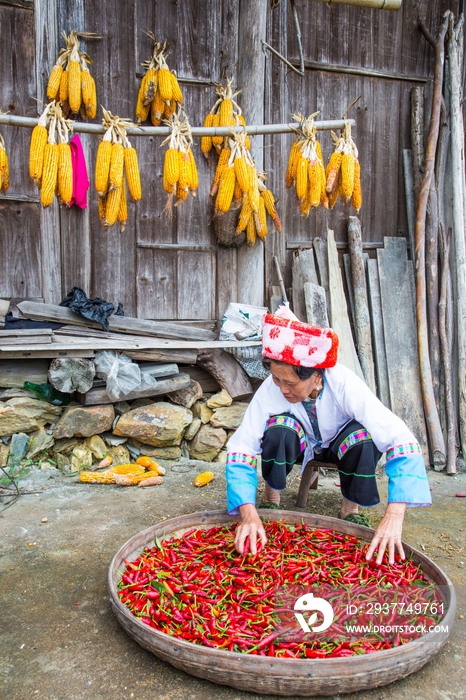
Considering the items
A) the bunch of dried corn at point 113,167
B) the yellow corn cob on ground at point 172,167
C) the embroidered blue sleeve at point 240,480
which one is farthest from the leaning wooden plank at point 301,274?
the embroidered blue sleeve at point 240,480

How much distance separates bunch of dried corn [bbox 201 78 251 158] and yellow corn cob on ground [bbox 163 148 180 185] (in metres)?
0.72

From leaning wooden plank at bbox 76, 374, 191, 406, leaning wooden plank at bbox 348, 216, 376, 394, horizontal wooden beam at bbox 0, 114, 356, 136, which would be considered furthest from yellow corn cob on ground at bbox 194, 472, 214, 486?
horizontal wooden beam at bbox 0, 114, 356, 136

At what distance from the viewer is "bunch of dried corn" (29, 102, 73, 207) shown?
367 centimetres

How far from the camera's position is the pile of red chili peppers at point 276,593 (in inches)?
79.0

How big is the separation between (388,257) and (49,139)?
123 inches

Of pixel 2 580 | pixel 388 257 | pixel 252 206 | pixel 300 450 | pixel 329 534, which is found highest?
pixel 252 206

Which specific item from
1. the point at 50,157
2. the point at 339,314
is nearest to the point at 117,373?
the point at 50,157

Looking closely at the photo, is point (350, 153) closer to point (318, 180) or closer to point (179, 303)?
point (318, 180)

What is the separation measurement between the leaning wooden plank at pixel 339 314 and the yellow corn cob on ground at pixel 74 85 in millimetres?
2418

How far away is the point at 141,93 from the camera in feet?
14.9

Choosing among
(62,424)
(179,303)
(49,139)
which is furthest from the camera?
(179,303)

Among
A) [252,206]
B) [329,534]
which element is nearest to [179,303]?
[252,206]

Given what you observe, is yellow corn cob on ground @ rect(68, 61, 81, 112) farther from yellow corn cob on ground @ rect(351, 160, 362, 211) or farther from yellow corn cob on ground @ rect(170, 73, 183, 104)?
yellow corn cob on ground @ rect(351, 160, 362, 211)

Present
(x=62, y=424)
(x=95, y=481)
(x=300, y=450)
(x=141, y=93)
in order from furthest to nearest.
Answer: (x=141, y=93), (x=62, y=424), (x=95, y=481), (x=300, y=450)
